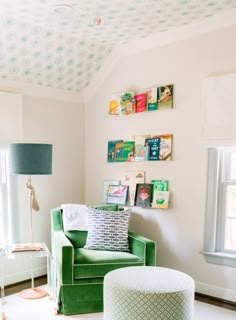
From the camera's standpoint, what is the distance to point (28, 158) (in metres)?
2.66

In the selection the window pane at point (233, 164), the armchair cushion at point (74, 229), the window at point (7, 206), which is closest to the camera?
the window pane at point (233, 164)

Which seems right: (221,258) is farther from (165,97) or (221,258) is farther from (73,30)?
(73,30)

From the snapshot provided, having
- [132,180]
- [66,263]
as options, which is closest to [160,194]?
[132,180]

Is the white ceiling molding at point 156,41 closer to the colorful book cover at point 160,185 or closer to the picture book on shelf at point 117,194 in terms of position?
the picture book on shelf at point 117,194

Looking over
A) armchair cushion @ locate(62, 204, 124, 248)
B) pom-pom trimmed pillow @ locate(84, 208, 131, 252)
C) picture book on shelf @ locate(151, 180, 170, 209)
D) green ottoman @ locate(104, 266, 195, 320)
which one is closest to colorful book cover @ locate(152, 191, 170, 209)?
picture book on shelf @ locate(151, 180, 170, 209)

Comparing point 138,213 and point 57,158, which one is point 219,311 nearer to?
point 138,213

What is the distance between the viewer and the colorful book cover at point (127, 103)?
3.45 metres

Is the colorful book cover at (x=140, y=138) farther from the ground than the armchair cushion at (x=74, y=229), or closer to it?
farther from the ground

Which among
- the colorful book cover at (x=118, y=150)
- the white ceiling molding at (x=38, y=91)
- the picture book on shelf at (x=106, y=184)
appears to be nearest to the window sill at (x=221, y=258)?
the picture book on shelf at (x=106, y=184)

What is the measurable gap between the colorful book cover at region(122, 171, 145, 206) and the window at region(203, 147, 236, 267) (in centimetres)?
78

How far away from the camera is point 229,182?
290 cm

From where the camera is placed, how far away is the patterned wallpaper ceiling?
2521 mm

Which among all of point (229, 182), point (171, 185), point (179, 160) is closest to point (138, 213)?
point (171, 185)

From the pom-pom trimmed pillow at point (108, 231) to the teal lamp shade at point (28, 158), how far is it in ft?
2.39
